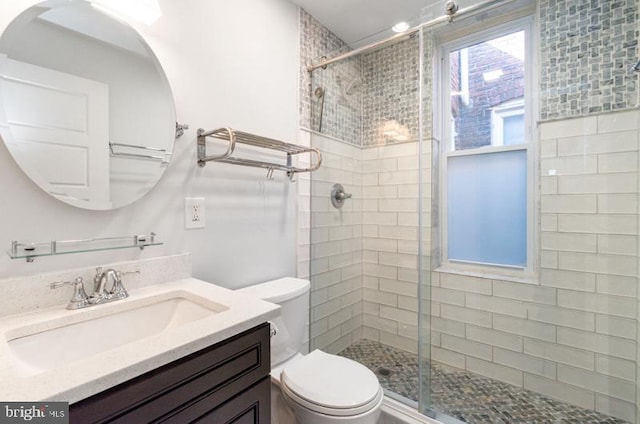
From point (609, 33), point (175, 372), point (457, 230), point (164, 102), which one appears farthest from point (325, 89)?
point (175, 372)

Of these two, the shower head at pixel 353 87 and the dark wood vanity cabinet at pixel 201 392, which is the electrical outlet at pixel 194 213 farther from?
the shower head at pixel 353 87

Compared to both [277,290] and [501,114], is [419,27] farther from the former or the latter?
[277,290]

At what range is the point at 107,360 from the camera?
A: 2.12 feet

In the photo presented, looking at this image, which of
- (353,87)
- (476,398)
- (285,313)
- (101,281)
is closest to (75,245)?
(101,281)

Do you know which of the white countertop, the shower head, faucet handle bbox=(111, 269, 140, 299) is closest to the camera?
the white countertop

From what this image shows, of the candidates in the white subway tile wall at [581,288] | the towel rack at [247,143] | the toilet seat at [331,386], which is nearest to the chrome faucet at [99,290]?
the towel rack at [247,143]

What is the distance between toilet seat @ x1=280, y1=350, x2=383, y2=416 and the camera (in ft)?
3.82

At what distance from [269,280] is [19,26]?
141cm

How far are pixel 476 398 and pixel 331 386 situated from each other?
110 cm

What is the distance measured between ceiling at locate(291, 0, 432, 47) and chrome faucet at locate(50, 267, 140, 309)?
5.99 ft

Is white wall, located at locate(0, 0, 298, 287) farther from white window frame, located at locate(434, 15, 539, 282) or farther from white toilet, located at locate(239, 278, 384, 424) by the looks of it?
white window frame, located at locate(434, 15, 539, 282)

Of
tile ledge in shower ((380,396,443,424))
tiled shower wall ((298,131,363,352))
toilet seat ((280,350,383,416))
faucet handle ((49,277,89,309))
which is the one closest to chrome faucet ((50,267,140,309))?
faucet handle ((49,277,89,309))

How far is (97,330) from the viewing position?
0.95 m

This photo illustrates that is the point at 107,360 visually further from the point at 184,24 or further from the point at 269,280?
the point at 184,24
